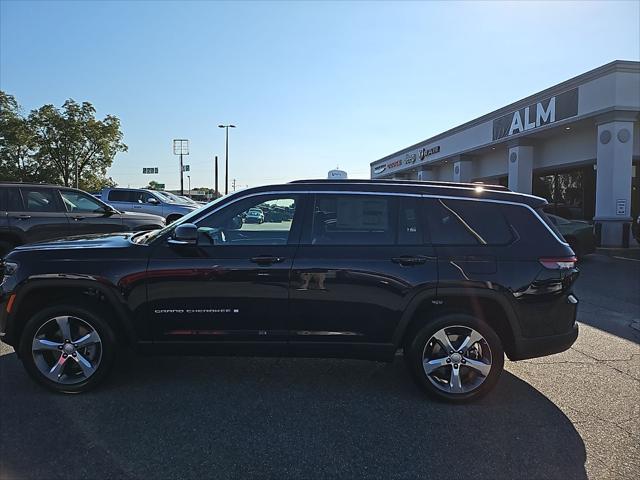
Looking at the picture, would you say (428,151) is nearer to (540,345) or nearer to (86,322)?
(540,345)

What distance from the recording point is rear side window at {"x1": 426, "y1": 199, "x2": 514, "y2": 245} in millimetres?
4074

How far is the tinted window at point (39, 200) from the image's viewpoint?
8672 mm

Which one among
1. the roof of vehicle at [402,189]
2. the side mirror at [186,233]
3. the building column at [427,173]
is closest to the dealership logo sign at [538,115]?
the building column at [427,173]

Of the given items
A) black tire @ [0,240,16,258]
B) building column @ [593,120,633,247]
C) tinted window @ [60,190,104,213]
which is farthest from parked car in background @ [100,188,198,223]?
building column @ [593,120,633,247]

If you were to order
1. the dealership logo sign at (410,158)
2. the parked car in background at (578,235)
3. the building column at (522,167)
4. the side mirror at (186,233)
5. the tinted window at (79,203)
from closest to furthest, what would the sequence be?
1. the side mirror at (186,233)
2. the tinted window at (79,203)
3. the parked car in background at (578,235)
4. the building column at (522,167)
5. the dealership logo sign at (410,158)

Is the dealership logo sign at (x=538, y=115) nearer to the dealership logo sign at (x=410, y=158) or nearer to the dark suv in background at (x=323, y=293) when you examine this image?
the dealership logo sign at (x=410, y=158)

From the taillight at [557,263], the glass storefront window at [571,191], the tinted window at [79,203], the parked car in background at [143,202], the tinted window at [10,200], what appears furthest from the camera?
the glass storefront window at [571,191]

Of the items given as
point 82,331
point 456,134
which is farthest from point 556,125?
point 82,331

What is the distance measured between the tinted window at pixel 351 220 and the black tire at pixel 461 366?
79 centimetres

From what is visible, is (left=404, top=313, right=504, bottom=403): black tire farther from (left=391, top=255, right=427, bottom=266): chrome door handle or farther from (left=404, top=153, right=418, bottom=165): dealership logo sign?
(left=404, top=153, right=418, bottom=165): dealership logo sign

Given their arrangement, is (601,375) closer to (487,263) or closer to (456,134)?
(487,263)

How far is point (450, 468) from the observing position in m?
3.05

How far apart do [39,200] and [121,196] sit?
832 cm

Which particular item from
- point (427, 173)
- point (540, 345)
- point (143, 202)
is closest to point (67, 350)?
point (540, 345)
